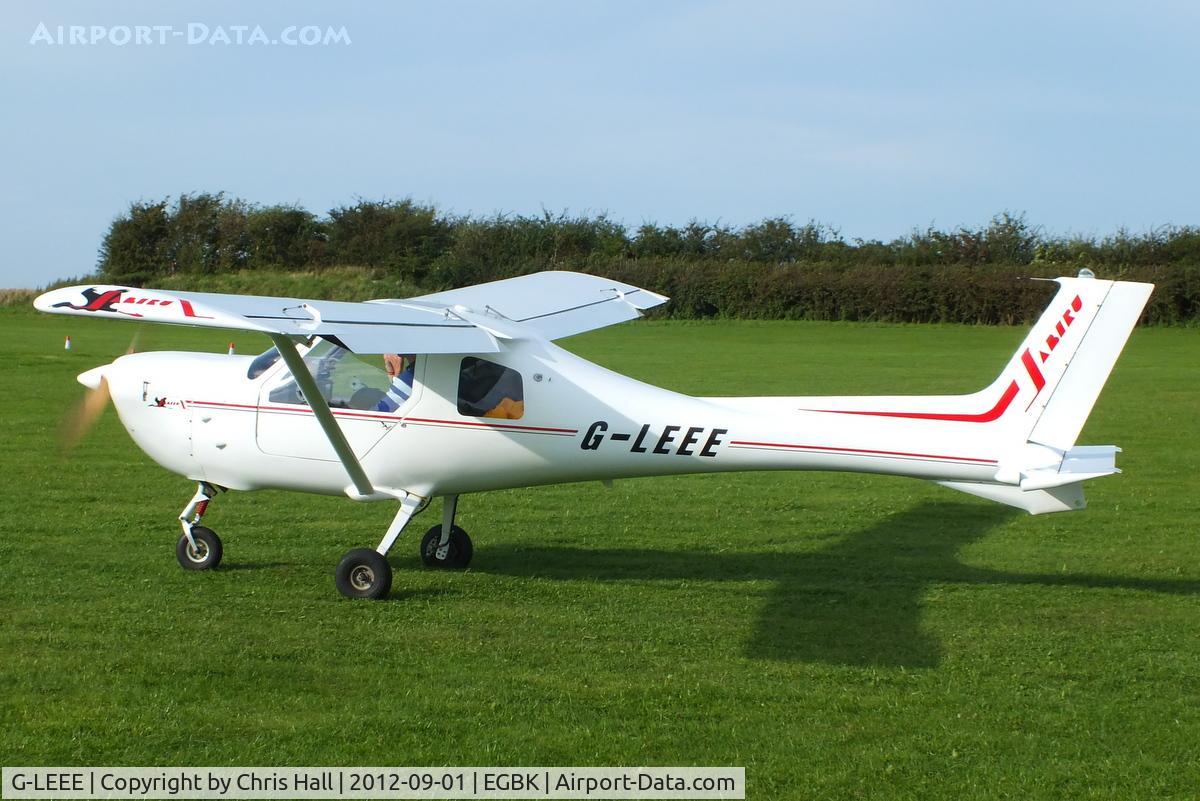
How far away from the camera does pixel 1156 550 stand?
10781 millimetres

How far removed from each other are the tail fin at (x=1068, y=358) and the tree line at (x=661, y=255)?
39253 mm

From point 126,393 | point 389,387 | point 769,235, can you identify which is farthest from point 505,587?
point 769,235

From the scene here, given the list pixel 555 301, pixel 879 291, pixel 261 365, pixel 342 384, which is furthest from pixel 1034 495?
pixel 879 291

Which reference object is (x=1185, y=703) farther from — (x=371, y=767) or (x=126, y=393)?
(x=126, y=393)

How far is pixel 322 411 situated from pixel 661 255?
2073 inches

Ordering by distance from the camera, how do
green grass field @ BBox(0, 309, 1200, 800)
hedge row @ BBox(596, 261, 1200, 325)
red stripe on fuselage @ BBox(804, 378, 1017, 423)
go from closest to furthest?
green grass field @ BBox(0, 309, 1200, 800)
red stripe on fuselage @ BBox(804, 378, 1017, 423)
hedge row @ BBox(596, 261, 1200, 325)

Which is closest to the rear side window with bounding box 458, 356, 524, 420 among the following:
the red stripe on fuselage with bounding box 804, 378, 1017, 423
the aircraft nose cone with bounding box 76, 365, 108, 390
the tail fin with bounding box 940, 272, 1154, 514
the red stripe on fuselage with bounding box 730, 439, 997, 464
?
the red stripe on fuselage with bounding box 730, 439, 997, 464

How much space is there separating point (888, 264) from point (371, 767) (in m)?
51.2

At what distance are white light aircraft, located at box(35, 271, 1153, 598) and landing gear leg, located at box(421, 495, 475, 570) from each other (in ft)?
0.05

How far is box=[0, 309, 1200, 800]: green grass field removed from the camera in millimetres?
6000

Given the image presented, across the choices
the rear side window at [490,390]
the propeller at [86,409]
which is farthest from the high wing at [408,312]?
the propeller at [86,409]

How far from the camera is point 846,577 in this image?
9.84 metres
